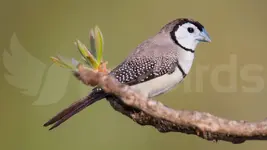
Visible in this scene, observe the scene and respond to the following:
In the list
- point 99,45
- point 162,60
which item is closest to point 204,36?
point 162,60

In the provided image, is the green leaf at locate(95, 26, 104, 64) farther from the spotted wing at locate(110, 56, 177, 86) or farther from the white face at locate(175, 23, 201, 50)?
the white face at locate(175, 23, 201, 50)

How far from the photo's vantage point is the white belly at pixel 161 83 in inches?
85.1

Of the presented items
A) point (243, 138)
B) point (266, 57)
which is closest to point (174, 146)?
point (266, 57)

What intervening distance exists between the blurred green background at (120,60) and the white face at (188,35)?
1.61 feet

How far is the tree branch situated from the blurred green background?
1.51 metres

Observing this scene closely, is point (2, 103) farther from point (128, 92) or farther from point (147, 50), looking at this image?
point (128, 92)

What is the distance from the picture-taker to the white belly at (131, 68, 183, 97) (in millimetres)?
2162

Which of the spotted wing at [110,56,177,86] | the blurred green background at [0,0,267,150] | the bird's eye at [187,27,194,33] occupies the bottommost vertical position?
the blurred green background at [0,0,267,150]

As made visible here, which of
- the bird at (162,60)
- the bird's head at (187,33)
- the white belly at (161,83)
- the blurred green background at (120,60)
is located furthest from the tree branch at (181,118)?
the blurred green background at (120,60)

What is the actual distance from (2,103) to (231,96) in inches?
51.5

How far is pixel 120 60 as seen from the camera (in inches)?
127

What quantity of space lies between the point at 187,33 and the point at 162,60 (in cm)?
19

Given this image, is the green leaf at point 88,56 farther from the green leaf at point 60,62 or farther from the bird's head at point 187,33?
the bird's head at point 187,33

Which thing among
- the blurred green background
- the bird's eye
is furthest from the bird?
the blurred green background
